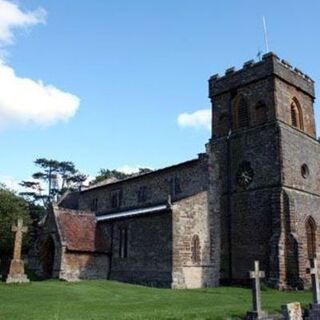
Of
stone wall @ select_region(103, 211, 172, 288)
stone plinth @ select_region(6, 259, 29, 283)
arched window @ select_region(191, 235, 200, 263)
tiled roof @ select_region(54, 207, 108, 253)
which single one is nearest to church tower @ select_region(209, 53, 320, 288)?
arched window @ select_region(191, 235, 200, 263)

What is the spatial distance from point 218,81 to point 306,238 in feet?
45.6

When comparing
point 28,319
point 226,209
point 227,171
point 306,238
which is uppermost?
point 227,171

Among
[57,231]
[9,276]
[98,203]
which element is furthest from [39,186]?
[9,276]

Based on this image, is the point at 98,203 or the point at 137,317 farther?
the point at 98,203

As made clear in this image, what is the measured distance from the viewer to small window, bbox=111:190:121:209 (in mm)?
39125

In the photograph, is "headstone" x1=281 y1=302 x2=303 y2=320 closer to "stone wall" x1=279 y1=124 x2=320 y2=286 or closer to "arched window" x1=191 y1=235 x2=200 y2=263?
"stone wall" x1=279 y1=124 x2=320 y2=286

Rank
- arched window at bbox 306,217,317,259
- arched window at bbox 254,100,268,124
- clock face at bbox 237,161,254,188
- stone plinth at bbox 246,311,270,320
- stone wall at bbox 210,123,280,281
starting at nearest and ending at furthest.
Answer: stone plinth at bbox 246,311,270,320, stone wall at bbox 210,123,280,281, arched window at bbox 306,217,317,259, clock face at bbox 237,161,254,188, arched window at bbox 254,100,268,124

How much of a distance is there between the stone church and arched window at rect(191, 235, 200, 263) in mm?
64

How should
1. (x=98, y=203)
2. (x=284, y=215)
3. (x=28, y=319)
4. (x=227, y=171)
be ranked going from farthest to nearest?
(x=98, y=203) → (x=227, y=171) → (x=284, y=215) → (x=28, y=319)

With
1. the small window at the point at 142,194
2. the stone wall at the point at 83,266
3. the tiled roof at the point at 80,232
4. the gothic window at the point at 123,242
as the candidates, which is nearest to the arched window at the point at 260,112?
the small window at the point at 142,194

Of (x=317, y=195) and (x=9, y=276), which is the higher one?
(x=317, y=195)

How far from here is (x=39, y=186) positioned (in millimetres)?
82688

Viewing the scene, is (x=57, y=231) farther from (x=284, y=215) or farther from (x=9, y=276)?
(x=284, y=215)

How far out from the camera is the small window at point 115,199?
39.1m
